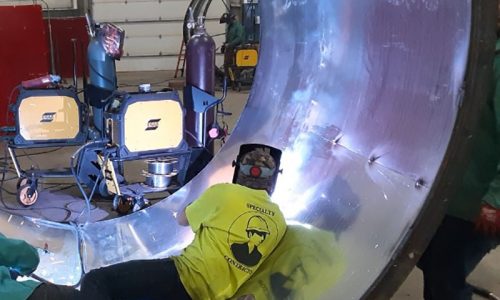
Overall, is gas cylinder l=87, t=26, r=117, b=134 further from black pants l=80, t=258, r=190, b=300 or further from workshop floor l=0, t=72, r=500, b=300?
black pants l=80, t=258, r=190, b=300

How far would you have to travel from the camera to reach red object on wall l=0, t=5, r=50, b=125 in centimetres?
574

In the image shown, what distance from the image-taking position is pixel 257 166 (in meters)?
2.64

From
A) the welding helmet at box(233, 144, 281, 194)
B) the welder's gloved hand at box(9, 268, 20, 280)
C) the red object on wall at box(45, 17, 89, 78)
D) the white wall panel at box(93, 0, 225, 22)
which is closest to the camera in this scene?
the welder's gloved hand at box(9, 268, 20, 280)

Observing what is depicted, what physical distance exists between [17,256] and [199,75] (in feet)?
8.27

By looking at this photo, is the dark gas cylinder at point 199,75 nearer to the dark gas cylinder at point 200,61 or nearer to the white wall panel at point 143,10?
the dark gas cylinder at point 200,61

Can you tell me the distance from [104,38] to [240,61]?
412cm

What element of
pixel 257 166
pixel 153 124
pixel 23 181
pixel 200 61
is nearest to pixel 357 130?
pixel 257 166

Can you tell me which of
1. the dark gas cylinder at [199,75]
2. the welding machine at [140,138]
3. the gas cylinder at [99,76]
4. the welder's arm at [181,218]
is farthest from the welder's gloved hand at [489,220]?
the gas cylinder at [99,76]

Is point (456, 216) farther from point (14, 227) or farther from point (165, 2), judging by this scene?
point (165, 2)

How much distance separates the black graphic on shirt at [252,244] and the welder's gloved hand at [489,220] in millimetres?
681

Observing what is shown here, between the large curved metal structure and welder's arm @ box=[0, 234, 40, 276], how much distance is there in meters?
0.78

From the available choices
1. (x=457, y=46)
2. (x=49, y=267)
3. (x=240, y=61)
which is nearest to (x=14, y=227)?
(x=49, y=267)

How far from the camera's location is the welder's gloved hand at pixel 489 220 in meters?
1.52

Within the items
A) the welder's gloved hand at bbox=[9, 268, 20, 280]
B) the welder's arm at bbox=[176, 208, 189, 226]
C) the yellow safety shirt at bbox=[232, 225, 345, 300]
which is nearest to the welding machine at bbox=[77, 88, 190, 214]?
the welder's arm at bbox=[176, 208, 189, 226]
